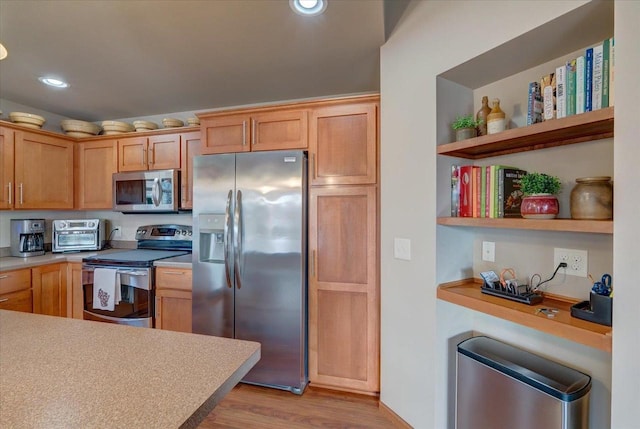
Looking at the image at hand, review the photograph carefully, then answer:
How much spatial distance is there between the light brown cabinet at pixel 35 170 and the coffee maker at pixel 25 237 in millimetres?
164

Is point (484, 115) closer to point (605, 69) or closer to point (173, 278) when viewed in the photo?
point (605, 69)

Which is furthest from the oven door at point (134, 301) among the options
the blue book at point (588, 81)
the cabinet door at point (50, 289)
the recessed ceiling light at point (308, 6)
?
the blue book at point (588, 81)

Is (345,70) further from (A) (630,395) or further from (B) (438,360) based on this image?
(A) (630,395)

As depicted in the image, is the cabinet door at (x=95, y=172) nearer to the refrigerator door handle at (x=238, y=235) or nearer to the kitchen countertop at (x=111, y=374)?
the refrigerator door handle at (x=238, y=235)

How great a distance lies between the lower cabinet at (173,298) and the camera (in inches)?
102

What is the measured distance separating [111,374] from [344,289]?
161cm

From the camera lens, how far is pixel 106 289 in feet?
8.85

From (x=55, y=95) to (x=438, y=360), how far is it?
375 cm

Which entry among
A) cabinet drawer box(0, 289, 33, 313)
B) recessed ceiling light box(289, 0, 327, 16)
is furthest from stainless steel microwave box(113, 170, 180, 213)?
recessed ceiling light box(289, 0, 327, 16)

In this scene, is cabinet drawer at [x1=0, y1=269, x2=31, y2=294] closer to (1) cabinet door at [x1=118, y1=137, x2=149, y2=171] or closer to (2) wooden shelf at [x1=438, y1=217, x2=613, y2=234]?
(1) cabinet door at [x1=118, y1=137, x2=149, y2=171]

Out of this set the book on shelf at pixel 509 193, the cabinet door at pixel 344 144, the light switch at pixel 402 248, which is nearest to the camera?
the book on shelf at pixel 509 193

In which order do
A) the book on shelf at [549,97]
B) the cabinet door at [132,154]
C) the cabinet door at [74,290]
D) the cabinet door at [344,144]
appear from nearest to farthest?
the book on shelf at [549,97], the cabinet door at [344,144], the cabinet door at [74,290], the cabinet door at [132,154]

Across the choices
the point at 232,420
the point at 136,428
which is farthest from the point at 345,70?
the point at 232,420

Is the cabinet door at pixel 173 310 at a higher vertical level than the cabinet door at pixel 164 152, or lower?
lower
